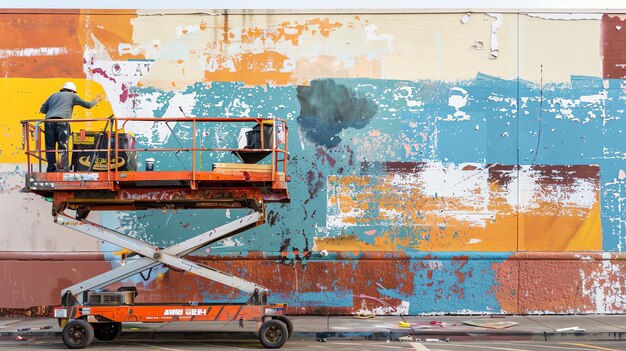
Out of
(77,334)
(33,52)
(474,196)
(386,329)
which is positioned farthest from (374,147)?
(33,52)

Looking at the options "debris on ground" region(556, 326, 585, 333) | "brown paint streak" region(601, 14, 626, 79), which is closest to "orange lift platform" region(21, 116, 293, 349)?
"debris on ground" region(556, 326, 585, 333)

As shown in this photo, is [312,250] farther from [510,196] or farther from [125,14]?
[125,14]

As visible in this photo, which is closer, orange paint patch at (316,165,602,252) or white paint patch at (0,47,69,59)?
orange paint patch at (316,165,602,252)

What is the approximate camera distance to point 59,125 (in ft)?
44.8

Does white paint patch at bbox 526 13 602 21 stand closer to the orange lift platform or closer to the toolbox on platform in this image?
the orange lift platform

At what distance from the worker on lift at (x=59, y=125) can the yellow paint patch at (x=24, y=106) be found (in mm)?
1635

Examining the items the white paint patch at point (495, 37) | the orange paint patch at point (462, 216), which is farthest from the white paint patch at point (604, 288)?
the white paint patch at point (495, 37)

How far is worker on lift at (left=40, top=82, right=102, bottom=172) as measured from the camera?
523 inches

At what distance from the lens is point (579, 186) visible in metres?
15.8

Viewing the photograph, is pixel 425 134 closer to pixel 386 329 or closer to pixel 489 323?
pixel 489 323

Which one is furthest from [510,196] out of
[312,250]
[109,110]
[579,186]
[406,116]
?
[109,110]

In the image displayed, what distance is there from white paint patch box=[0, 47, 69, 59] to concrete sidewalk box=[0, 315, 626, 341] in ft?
16.6

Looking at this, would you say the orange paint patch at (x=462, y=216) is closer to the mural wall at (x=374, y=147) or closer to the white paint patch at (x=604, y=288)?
the mural wall at (x=374, y=147)

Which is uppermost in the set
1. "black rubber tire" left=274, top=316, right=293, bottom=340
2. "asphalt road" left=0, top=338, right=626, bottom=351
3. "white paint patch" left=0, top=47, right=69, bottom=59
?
"white paint patch" left=0, top=47, right=69, bottom=59
